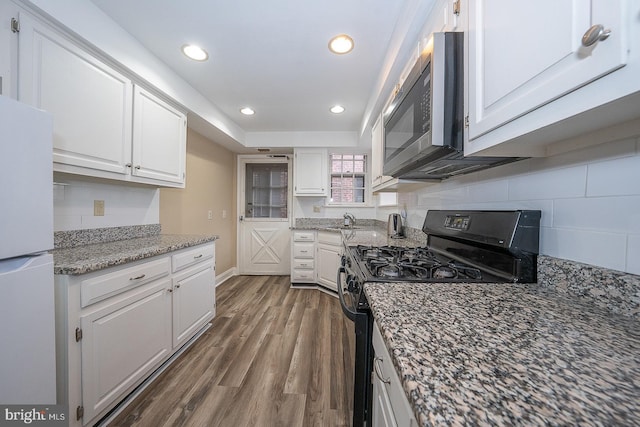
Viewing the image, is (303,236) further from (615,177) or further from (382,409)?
(615,177)

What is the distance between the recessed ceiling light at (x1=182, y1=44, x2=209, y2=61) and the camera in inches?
64.4

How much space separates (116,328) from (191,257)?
645 millimetres

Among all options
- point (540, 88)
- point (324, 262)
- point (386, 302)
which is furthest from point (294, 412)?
point (324, 262)

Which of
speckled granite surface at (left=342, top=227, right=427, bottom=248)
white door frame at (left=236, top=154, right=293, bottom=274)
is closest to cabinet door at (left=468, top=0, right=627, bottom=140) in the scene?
speckled granite surface at (left=342, top=227, right=427, bottom=248)

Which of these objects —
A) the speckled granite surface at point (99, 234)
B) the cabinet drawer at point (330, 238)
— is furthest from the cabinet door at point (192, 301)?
the cabinet drawer at point (330, 238)

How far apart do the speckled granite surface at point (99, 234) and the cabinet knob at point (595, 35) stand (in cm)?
230

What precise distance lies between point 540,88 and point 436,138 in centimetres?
35

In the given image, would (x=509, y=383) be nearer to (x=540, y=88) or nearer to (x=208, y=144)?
(x=540, y=88)

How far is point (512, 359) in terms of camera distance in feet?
1.30

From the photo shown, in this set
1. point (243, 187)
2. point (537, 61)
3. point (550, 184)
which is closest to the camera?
point (537, 61)

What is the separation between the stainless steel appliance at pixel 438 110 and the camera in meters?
0.86

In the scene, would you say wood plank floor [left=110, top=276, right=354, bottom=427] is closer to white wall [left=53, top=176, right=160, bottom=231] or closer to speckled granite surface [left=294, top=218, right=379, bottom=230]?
white wall [left=53, top=176, right=160, bottom=231]

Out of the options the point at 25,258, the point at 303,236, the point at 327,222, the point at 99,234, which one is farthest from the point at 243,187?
the point at 25,258

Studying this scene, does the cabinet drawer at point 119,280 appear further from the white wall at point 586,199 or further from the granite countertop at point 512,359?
the white wall at point 586,199
